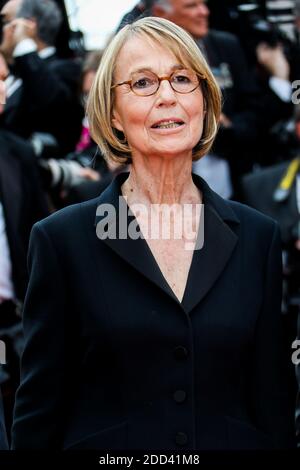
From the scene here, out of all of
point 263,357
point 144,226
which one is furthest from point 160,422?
point 144,226

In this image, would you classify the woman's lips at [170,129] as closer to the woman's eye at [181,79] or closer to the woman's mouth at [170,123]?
the woman's mouth at [170,123]

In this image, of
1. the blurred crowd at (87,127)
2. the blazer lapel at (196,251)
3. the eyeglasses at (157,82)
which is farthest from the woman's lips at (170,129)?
the blurred crowd at (87,127)

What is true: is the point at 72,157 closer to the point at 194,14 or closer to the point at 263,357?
the point at 194,14

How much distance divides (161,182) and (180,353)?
58 centimetres

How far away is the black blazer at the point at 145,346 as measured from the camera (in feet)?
10.6

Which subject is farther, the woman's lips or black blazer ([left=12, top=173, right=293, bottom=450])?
the woman's lips

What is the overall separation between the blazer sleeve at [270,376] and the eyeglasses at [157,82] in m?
0.62

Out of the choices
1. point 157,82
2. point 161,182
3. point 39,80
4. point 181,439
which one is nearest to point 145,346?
point 181,439

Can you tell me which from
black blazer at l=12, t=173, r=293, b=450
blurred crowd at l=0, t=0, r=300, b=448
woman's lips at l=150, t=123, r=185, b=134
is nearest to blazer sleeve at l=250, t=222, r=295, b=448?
black blazer at l=12, t=173, r=293, b=450

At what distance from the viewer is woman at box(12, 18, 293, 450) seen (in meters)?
3.22

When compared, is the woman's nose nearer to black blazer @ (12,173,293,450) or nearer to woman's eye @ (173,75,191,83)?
woman's eye @ (173,75,191,83)

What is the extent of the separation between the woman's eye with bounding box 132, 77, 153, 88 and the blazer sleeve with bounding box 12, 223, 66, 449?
0.58 m

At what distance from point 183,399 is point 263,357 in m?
0.29
